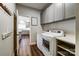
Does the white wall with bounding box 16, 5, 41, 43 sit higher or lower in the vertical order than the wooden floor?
higher

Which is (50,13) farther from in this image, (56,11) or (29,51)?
(29,51)

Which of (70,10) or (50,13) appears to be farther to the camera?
(50,13)

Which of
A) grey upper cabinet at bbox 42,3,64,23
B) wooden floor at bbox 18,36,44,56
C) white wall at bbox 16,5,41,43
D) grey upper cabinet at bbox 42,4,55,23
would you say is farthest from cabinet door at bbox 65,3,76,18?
white wall at bbox 16,5,41,43

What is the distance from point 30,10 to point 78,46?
4.89 metres

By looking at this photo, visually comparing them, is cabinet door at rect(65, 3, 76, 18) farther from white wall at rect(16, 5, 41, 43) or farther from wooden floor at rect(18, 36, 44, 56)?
white wall at rect(16, 5, 41, 43)

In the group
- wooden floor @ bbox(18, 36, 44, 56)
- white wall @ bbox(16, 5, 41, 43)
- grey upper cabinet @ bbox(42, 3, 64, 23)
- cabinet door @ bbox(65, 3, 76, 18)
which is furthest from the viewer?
white wall @ bbox(16, 5, 41, 43)

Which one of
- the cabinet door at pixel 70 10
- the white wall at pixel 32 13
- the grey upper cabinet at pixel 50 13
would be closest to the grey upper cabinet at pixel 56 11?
the grey upper cabinet at pixel 50 13

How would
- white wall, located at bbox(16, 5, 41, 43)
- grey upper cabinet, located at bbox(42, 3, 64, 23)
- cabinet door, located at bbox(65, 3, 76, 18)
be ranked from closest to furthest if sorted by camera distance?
cabinet door, located at bbox(65, 3, 76, 18)
grey upper cabinet, located at bbox(42, 3, 64, 23)
white wall, located at bbox(16, 5, 41, 43)

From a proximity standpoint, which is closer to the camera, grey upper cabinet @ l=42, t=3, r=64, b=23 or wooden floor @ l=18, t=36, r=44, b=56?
grey upper cabinet @ l=42, t=3, r=64, b=23

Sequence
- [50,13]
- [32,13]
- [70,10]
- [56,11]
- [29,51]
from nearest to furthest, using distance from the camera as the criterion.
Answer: [70,10]
[56,11]
[50,13]
[29,51]
[32,13]

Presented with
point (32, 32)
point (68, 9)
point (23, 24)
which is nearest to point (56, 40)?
point (68, 9)

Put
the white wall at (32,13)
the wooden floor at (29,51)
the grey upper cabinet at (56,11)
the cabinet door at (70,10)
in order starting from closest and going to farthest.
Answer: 1. the cabinet door at (70,10)
2. the grey upper cabinet at (56,11)
3. the wooden floor at (29,51)
4. the white wall at (32,13)

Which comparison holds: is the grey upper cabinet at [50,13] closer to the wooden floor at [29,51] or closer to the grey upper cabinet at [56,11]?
the grey upper cabinet at [56,11]

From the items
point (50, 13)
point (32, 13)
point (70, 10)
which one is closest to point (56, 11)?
point (50, 13)
